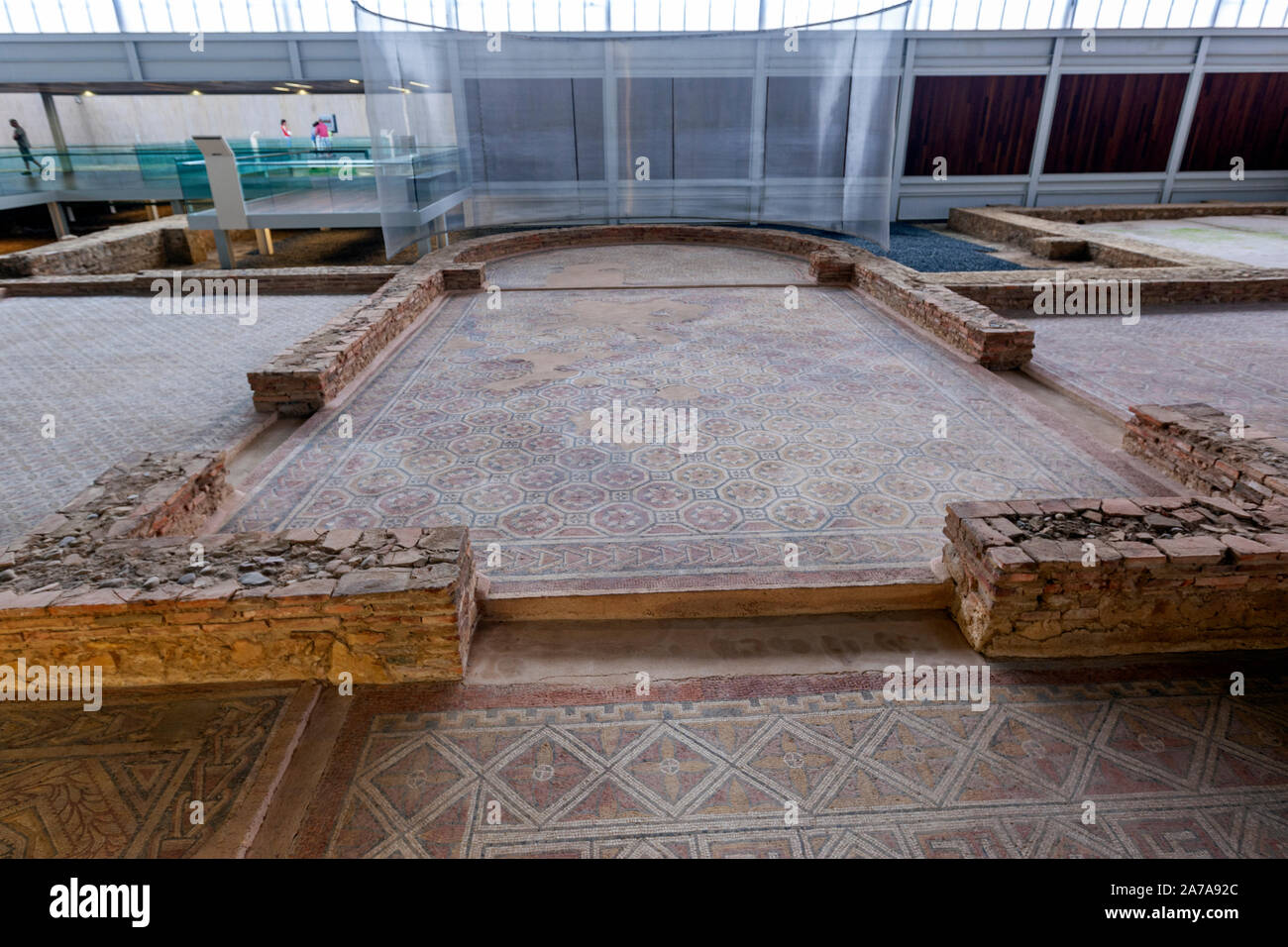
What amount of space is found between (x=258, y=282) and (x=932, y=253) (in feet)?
31.3

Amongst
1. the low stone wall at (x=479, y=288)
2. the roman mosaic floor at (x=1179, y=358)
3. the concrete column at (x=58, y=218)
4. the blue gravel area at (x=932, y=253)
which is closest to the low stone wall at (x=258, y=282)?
the low stone wall at (x=479, y=288)

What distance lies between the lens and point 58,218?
50.1 ft

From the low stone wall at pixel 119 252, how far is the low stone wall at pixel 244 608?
396 inches

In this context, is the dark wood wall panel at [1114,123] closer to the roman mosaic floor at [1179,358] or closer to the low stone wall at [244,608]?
the roman mosaic floor at [1179,358]

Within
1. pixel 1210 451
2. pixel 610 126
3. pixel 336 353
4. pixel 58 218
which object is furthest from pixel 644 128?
pixel 58 218

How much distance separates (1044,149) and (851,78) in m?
6.75

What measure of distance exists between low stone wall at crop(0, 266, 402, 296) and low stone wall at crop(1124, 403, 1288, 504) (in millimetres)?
7979

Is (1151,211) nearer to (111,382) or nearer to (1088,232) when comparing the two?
(1088,232)

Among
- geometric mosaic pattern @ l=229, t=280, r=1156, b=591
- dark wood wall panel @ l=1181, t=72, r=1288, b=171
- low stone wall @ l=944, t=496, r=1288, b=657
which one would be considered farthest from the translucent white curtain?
dark wood wall panel @ l=1181, t=72, r=1288, b=171

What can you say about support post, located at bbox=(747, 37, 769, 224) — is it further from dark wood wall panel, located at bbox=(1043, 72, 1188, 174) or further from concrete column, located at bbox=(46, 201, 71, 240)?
concrete column, located at bbox=(46, 201, 71, 240)

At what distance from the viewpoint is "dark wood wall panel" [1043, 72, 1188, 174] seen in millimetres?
14852

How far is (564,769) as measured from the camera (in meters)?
2.34
